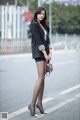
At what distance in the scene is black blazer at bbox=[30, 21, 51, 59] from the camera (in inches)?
250

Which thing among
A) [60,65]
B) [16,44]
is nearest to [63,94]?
[60,65]

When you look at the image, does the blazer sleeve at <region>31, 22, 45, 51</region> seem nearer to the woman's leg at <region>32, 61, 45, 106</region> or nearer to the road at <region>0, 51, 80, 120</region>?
the woman's leg at <region>32, 61, 45, 106</region>

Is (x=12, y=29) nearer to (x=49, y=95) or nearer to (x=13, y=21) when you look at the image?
(x=13, y=21)

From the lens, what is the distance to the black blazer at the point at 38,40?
636 centimetres

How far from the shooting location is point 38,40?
6359mm

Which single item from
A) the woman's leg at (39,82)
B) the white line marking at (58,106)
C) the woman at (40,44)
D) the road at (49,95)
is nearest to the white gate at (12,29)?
the road at (49,95)

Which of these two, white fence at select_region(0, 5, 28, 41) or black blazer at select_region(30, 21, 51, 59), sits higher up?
black blazer at select_region(30, 21, 51, 59)

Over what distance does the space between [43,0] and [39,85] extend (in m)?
2.63

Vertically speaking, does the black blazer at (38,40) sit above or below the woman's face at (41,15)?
below

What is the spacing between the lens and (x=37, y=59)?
6.48 metres

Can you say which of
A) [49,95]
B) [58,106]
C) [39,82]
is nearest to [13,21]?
[49,95]

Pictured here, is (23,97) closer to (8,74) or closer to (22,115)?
(22,115)

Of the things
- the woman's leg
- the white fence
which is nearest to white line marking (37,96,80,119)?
the woman's leg

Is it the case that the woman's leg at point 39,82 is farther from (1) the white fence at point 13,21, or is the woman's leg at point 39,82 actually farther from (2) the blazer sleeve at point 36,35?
(1) the white fence at point 13,21
